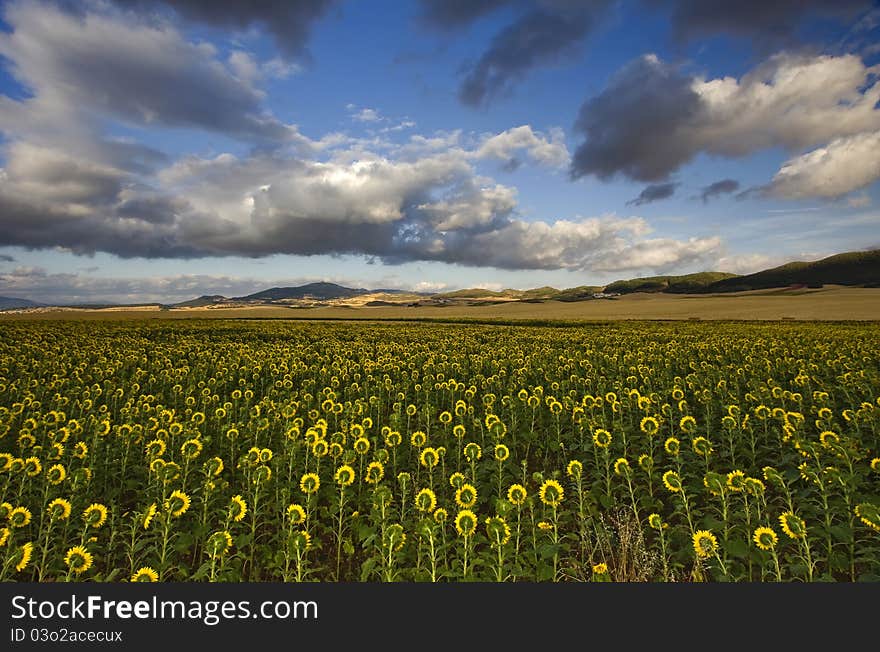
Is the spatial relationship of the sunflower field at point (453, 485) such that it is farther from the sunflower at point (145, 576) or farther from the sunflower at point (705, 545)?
the sunflower at point (145, 576)

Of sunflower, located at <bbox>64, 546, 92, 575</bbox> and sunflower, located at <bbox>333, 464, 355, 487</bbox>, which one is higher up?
sunflower, located at <bbox>333, 464, 355, 487</bbox>

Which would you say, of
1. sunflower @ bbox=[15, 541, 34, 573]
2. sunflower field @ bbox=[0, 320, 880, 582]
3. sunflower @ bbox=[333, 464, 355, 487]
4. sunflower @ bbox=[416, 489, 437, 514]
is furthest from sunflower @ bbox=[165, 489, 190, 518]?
sunflower @ bbox=[416, 489, 437, 514]

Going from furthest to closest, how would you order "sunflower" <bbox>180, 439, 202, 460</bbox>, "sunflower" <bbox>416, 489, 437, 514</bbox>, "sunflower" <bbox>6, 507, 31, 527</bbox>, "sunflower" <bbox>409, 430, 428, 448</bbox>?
"sunflower" <bbox>409, 430, 428, 448</bbox>
"sunflower" <bbox>180, 439, 202, 460</bbox>
"sunflower" <bbox>416, 489, 437, 514</bbox>
"sunflower" <bbox>6, 507, 31, 527</bbox>

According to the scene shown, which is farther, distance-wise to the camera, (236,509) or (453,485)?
(453,485)

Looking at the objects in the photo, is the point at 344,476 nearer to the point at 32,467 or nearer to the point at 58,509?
the point at 58,509

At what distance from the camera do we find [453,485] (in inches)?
224

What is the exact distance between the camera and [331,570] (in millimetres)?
5578

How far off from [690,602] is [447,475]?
5.01m

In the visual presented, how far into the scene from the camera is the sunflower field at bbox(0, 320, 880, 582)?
15.6ft

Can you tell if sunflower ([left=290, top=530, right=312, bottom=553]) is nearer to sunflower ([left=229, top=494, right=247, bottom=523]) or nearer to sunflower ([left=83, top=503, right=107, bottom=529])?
sunflower ([left=229, top=494, right=247, bottom=523])

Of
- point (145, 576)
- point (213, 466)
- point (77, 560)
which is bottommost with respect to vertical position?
point (145, 576)

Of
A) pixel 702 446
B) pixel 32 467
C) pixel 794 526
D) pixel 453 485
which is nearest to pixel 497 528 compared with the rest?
pixel 453 485

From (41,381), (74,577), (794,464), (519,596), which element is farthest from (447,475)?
(41,381)

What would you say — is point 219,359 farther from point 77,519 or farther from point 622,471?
point 622,471
